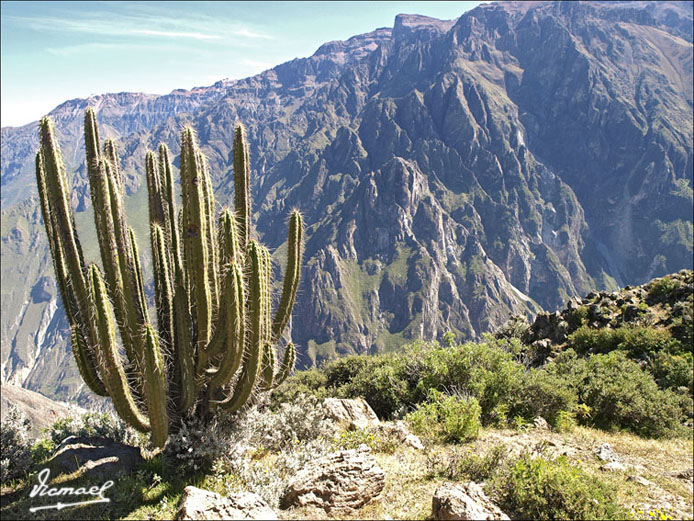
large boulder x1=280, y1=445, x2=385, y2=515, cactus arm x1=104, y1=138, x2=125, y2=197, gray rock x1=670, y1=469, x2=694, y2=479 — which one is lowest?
gray rock x1=670, y1=469, x2=694, y2=479

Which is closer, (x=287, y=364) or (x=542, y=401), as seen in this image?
(x=287, y=364)

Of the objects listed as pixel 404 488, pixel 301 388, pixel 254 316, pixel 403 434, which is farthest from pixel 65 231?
pixel 301 388

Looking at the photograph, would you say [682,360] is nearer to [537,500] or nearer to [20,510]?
[537,500]

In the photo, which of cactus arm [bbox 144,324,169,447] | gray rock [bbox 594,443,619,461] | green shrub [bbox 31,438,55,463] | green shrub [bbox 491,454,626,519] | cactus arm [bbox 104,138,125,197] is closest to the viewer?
green shrub [bbox 491,454,626,519]

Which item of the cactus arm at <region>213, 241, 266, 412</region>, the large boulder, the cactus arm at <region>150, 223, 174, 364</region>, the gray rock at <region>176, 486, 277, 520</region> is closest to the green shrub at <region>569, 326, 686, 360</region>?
the large boulder

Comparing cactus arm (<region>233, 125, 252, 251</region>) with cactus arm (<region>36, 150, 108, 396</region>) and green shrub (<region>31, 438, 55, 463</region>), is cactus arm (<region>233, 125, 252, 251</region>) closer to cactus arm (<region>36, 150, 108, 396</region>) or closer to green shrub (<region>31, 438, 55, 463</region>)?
cactus arm (<region>36, 150, 108, 396</region>)

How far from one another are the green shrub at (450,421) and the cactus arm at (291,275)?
3.62m

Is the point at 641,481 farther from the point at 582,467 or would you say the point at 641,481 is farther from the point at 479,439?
the point at 479,439

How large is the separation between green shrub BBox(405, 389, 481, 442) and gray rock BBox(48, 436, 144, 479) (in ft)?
18.0

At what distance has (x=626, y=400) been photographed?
35.8 feet

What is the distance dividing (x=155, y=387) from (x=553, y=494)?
6.08 m

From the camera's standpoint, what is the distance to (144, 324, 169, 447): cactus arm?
6.17m

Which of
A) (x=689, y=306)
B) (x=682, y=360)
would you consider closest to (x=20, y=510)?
(x=682, y=360)

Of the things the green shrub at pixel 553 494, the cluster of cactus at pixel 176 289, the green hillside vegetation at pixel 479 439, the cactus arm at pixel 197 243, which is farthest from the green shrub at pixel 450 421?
the cactus arm at pixel 197 243
